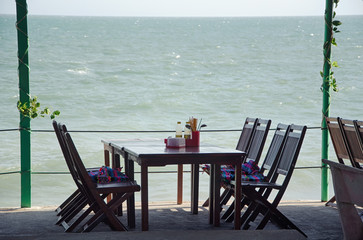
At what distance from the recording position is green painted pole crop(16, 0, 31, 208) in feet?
18.1

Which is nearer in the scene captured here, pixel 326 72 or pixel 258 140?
pixel 258 140

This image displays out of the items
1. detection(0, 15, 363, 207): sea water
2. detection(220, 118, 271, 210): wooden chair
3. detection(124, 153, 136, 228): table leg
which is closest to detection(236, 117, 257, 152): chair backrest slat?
detection(220, 118, 271, 210): wooden chair

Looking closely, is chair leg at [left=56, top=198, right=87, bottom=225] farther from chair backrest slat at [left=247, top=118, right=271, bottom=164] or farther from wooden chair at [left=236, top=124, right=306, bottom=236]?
chair backrest slat at [left=247, top=118, right=271, bottom=164]

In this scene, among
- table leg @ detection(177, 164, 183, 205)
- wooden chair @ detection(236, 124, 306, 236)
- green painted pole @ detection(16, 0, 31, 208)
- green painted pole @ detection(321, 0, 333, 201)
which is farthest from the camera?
green painted pole @ detection(321, 0, 333, 201)

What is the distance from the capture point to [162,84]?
23.9m

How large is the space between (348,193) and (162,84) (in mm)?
21260

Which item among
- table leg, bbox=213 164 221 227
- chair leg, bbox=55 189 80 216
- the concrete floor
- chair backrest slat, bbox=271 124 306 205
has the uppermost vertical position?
chair backrest slat, bbox=271 124 306 205

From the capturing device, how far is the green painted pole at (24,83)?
18.1 feet

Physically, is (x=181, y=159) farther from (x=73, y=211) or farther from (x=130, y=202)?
(x=73, y=211)

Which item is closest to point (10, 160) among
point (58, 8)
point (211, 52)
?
point (211, 52)

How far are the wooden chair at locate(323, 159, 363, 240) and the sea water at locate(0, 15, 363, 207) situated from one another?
687 cm

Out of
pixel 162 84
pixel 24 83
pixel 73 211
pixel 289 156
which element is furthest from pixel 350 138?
pixel 162 84

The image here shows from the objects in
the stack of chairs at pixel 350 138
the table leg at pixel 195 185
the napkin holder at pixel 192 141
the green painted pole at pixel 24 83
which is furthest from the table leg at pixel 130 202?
the stack of chairs at pixel 350 138

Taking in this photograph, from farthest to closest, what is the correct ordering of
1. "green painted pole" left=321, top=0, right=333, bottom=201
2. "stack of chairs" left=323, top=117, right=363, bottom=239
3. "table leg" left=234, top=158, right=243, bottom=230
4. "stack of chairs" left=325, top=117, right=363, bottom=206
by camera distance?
"green painted pole" left=321, top=0, right=333, bottom=201 → "stack of chairs" left=325, top=117, right=363, bottom=206 → "table leg" left=234, top=158, right=243, bottom=230 → "stack of chairs" left=323, top=117, right=363, bottom=239
